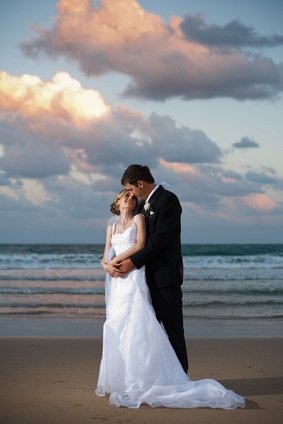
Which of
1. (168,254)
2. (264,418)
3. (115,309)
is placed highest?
(168,254)

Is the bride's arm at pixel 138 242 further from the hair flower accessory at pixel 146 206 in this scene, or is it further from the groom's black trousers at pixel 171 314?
the groom's black trousers at pixel 171 314

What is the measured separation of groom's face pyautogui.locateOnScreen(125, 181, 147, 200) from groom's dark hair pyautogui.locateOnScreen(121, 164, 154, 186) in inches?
1.3

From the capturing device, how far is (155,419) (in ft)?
17.2

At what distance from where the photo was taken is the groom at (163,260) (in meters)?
6.00

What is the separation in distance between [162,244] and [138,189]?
53cm

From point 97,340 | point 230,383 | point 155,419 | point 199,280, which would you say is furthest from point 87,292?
point 155,419

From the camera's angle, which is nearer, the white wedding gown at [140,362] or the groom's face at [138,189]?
the white wedding gown at [140,362]

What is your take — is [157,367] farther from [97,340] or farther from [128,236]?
[97,340]

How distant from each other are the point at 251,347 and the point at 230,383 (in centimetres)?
257

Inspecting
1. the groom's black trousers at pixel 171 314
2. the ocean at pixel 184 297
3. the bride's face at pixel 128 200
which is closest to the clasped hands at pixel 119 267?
the groom's black trousers at pixel 171 314

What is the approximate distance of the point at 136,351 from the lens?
Result: 19.2 ft

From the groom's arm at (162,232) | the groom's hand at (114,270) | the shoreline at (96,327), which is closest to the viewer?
the groom's arm at (162,232)

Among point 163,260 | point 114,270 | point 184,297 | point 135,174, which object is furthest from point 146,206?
point 184,297

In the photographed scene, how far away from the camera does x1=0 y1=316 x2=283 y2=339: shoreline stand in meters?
10.8
